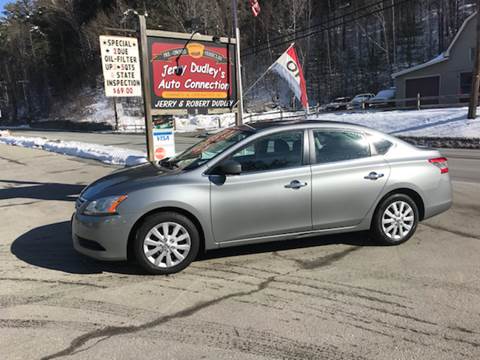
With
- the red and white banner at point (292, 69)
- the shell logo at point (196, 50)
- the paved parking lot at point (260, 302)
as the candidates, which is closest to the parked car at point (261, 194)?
the paved parking lot at point (260, 302)

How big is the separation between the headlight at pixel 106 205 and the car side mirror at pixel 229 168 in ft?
3.40

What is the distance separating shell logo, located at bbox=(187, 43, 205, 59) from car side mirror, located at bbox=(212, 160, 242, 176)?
4.77 m

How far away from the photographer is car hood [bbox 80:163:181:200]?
15.9 ft

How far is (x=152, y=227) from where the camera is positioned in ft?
15.7

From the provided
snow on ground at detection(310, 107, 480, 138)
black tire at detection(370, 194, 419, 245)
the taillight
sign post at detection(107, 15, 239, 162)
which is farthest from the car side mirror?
snow on ground at detection(310, 107, 480, 138)

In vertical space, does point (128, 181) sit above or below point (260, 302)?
above

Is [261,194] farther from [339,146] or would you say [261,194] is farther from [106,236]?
[106,236]

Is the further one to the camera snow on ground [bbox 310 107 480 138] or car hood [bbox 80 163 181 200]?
snow on ground [bbox 310 107 480 138]

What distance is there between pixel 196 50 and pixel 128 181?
493 cm

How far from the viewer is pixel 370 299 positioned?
13.6ft

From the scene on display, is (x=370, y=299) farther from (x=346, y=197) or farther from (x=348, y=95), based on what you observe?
(x=348, y=95)

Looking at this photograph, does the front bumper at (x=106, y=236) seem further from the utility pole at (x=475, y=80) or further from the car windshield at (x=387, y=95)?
the car windshield at (x=387, y=95)

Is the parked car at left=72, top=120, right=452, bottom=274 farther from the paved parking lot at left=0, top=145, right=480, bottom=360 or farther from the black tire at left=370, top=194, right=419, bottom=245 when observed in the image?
the paved parking lot at left=0, top=145, right=480, bottom=360

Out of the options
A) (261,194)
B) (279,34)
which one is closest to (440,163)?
(261,194)
